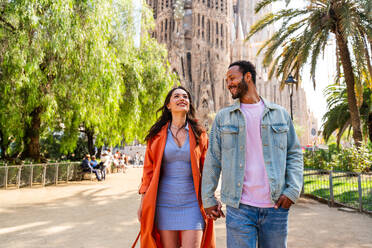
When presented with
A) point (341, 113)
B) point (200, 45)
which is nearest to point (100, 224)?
point (341, 113)

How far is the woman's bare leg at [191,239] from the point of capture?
2207 mm

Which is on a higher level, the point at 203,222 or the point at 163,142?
the point at 163,142

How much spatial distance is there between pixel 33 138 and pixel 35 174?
1502mm

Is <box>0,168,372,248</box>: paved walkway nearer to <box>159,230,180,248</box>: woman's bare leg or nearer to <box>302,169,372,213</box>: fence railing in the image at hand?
<box>302,169,372,213</box>: fence railing

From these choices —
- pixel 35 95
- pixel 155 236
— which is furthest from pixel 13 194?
pixel 155 236

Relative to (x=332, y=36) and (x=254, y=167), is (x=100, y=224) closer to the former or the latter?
(x=254, y=167)

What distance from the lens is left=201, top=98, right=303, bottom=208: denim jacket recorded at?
71.7 inches

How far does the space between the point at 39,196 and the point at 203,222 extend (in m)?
7.00

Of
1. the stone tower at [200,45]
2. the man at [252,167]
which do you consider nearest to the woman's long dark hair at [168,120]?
the man at [252,167]

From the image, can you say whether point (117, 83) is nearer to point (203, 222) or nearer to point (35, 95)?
point (35, 95)

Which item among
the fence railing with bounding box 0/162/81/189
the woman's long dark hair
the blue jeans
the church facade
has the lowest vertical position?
the fence railing with bounding box 0/162/81/189

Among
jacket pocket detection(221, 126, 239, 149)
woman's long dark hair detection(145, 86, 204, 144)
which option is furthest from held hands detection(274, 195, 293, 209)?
woman's long dark hair detection(145, 86, 204, 144)

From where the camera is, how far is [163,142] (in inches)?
96.2

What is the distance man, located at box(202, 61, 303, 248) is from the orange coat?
1.04 ft
